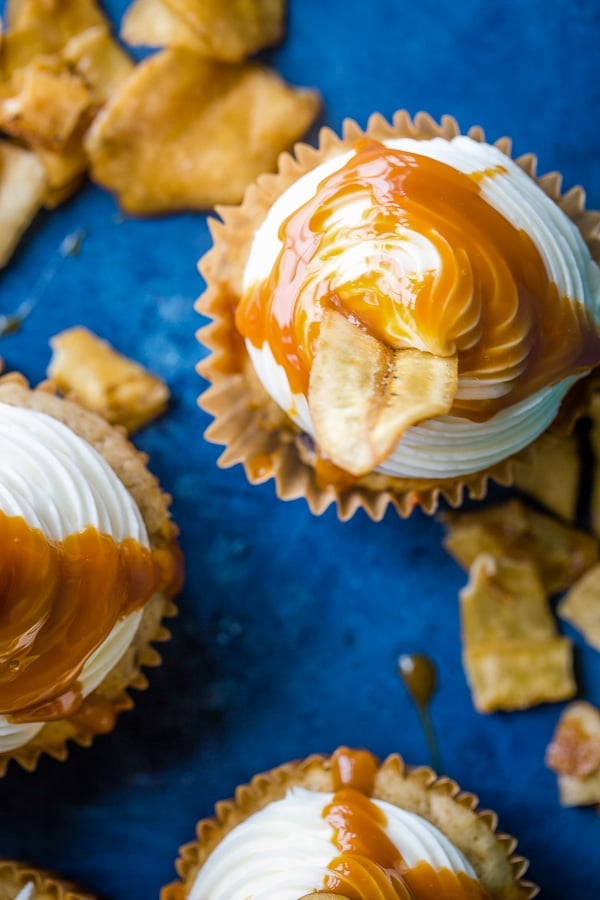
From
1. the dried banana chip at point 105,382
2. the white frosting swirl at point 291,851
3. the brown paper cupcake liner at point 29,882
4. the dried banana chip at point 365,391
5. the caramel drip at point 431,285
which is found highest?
the caramel drip at point 431,285

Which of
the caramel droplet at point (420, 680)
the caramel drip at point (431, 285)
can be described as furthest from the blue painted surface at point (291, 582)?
the caramel drip at point (431, 285)

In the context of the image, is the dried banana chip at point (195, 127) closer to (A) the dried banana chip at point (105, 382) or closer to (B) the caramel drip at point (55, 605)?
(A) the dried banana chip at point (105, 382)

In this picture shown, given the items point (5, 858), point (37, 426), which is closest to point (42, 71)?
point (37, 426)

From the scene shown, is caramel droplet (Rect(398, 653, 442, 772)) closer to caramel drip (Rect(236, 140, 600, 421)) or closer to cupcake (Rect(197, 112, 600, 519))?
cupcake (Rect(197, 112, 600, 519))

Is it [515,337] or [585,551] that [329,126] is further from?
[585,551]

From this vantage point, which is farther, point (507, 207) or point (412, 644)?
point (412, 644)
